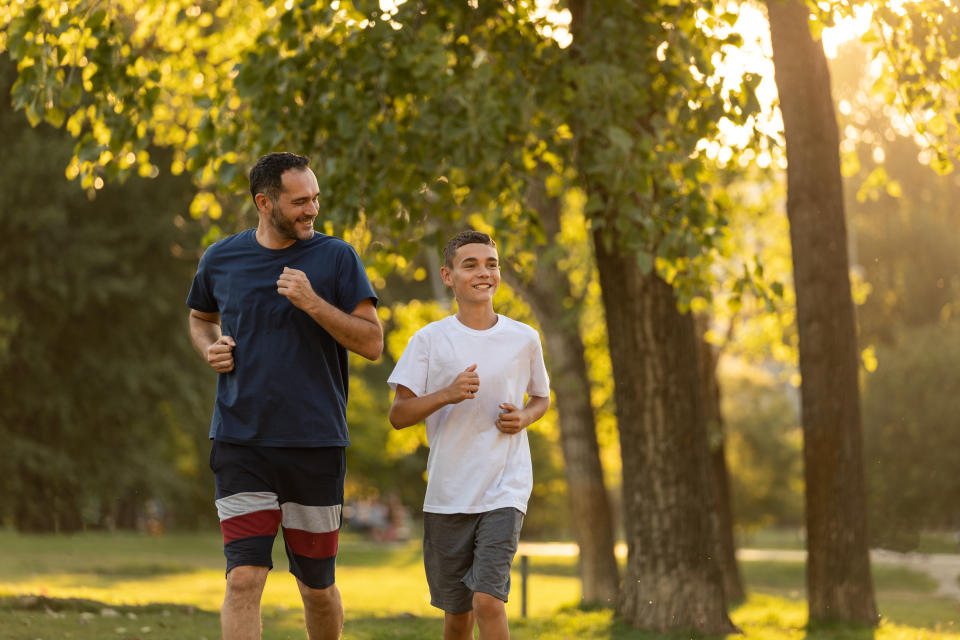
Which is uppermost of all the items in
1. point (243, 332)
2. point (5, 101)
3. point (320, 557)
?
point (5, 101)

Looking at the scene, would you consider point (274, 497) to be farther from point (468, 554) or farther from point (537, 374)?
point (537, 374)

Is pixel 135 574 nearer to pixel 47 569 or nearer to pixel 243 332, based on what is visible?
pixel 47 569

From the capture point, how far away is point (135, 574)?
19703 millimetres

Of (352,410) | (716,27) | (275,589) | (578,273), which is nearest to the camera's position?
(716,27)

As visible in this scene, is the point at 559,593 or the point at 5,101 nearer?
the point at 559,593

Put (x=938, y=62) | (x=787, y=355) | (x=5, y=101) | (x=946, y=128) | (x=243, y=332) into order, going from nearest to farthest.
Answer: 1. (x=243, y=332)
2. (x=938, y=62)
3. (x=946, y=128)
4. (x=787, y=355)
5. (x=5, y=101)

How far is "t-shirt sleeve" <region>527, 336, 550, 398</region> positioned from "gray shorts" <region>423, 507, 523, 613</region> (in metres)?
0.59

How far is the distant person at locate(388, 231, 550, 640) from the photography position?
5.43m

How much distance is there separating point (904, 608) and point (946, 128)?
7.34 metres

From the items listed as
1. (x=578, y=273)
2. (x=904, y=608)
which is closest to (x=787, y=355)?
(x=578, y=273)

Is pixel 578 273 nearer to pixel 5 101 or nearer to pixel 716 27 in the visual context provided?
pixel 716 27

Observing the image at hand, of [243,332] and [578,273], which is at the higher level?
[578,273]

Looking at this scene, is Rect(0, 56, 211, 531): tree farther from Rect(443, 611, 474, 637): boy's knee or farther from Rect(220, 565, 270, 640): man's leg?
Rect(220, 565, 270, 640): man's leg

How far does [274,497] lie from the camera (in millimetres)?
5156
